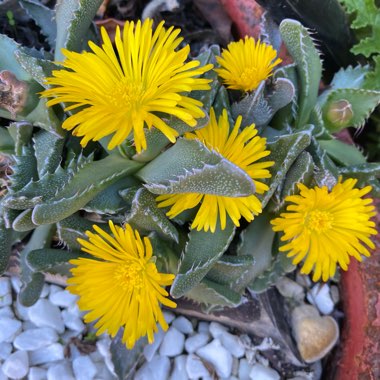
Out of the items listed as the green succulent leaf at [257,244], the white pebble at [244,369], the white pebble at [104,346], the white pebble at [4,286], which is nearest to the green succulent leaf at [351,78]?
the green succulent leaf at [257,244]

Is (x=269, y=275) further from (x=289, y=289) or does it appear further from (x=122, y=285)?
(x=122, y=285)

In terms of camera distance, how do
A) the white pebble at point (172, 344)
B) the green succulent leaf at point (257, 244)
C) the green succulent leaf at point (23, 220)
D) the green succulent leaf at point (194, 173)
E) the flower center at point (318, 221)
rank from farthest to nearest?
the white pebble at point (172, 344), the green succulent leaf at point (257, 244), the flower center at point (318, 221), the green succulent leaf at point (23, 220), the green succulent leaf at point (194, 173)

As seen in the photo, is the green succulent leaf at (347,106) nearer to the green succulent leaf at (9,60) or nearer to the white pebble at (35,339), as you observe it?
the green succulent leaf at (9,60)

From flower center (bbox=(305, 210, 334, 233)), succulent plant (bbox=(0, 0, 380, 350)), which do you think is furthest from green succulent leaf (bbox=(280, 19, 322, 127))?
flower center (bbox=(305, 210, 334, 233))

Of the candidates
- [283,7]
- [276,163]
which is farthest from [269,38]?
[276,163]

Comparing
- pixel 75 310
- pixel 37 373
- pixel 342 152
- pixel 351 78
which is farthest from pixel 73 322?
pixel 351 78

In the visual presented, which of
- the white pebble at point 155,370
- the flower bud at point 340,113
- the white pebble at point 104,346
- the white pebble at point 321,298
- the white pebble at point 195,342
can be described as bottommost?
the white pebble at point 104,346

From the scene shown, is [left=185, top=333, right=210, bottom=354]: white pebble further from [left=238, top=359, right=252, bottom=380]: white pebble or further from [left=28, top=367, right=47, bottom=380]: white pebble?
[left=28, top=367, right=47, bottom=380]: white pebble
